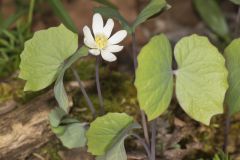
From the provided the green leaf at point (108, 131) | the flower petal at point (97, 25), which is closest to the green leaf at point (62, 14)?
the flower petal at point (97, 25)

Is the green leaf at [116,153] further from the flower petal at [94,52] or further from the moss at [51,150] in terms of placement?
the moss at [51,150]

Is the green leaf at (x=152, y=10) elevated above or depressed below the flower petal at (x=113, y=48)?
above

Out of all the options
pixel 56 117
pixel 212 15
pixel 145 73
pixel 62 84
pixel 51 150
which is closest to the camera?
pixel 145 73

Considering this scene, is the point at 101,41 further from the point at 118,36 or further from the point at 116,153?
the point at 116,153

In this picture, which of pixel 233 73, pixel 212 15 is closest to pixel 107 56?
pixel 233 73

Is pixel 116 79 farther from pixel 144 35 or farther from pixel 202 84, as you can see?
pixel 144 35
